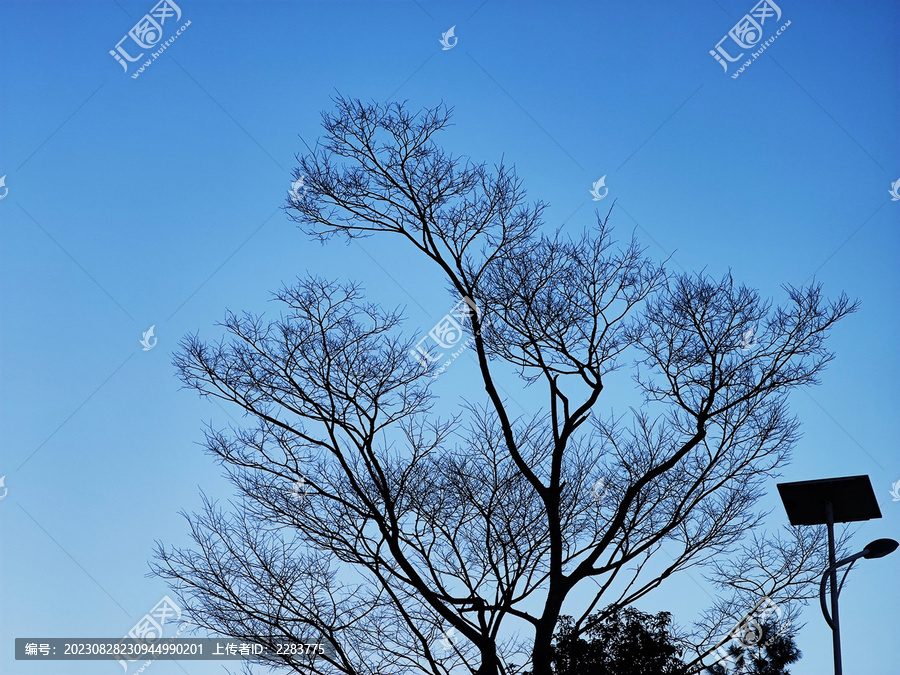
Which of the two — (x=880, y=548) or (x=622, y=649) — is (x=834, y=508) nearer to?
(x=880, y=548)

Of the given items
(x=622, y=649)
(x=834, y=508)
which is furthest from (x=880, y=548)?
(x=622, y=649)

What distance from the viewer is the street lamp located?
6.97m

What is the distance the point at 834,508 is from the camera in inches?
285

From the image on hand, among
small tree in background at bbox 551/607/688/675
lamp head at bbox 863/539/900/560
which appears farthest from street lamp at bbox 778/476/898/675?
small tree in background at bbox 551/607/688/675

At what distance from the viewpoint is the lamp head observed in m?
6.98

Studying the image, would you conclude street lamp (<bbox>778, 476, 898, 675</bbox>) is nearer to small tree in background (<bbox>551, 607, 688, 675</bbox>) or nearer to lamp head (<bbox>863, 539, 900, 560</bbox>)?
lamp head (<bbox>863, 539, 900, 560</bbox>)

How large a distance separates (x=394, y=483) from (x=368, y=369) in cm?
138

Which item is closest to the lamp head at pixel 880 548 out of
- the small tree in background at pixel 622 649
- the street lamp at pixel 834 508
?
the street lamp at pixel 834 508

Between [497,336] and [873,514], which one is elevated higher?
[497,336]

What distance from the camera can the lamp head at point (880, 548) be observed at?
22.9 ft

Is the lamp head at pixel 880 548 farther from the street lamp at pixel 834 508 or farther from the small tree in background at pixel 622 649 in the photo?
the small tree in background at pixel 622 649

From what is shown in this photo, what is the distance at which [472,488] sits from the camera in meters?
9.52

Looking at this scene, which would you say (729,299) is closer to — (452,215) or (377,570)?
(452,215)

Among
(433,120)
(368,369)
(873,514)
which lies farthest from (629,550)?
(433,120)
